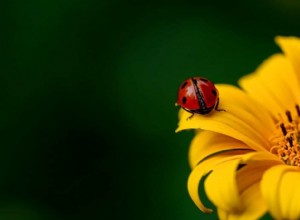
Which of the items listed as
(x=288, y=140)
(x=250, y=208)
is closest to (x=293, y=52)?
(x=288, y=140)

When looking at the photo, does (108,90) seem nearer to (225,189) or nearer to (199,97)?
(199,97)

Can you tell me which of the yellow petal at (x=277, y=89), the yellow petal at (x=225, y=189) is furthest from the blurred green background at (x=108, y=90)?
the yellow petal at (x=225, y=189)

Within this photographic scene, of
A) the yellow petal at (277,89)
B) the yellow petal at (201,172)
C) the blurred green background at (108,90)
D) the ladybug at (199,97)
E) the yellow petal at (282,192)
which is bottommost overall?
the yellow petal at (282,192)

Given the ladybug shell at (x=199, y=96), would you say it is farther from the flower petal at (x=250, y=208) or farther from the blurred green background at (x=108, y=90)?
the blurred green background at (x=108, y=90)

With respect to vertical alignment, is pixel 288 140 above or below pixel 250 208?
above

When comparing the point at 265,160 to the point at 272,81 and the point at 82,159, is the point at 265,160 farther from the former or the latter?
the point at 82,159

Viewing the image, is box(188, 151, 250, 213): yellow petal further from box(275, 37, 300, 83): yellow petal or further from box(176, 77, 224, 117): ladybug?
box(275, 37, 300, 83): yellow petal

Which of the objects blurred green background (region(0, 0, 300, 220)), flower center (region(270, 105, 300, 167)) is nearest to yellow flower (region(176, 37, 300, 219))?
flower center (region(270, 105, 300, 167))
